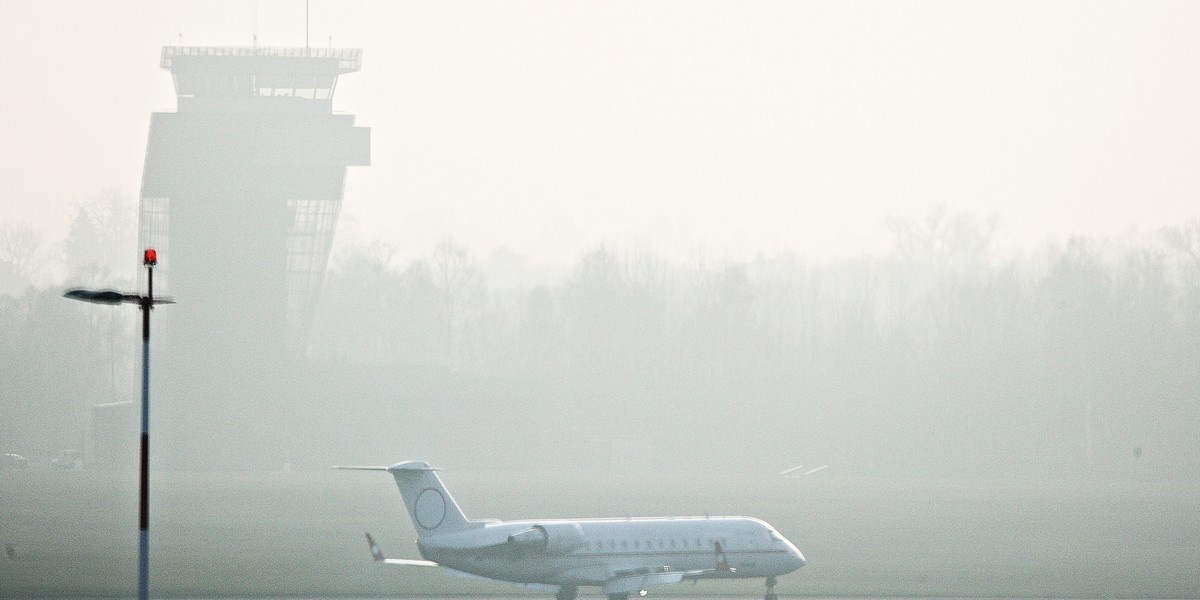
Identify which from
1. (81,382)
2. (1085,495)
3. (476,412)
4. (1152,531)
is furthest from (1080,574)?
(81,382)

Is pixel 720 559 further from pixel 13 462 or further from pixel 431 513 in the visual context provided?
pixel 13 462

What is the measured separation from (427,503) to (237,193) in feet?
307

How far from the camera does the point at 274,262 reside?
144375 millimetres

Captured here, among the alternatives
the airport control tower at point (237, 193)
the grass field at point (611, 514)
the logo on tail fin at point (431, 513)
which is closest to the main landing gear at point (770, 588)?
the grass field at point (611, 514)

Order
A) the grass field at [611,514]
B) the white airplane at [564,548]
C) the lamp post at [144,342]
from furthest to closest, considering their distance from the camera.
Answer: the grass field at [611,514]
the white airplane at [564,548]
the lamp post at [144,342]

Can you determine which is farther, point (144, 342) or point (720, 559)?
point (720, 559)

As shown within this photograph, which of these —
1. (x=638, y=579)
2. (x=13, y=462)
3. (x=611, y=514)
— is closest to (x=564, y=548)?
(x=638, y=579)

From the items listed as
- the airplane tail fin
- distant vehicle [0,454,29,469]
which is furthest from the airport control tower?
the airplane tail fin

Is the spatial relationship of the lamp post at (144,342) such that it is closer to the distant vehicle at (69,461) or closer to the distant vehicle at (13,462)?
the distant vehicle at (69,461)

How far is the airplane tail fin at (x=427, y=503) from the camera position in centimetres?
5434

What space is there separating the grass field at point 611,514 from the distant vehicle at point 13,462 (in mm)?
→ 14030

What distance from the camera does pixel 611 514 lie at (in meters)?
111

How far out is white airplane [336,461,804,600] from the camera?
53688 millimetres

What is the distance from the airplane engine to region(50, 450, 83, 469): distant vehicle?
106454 millimetres
